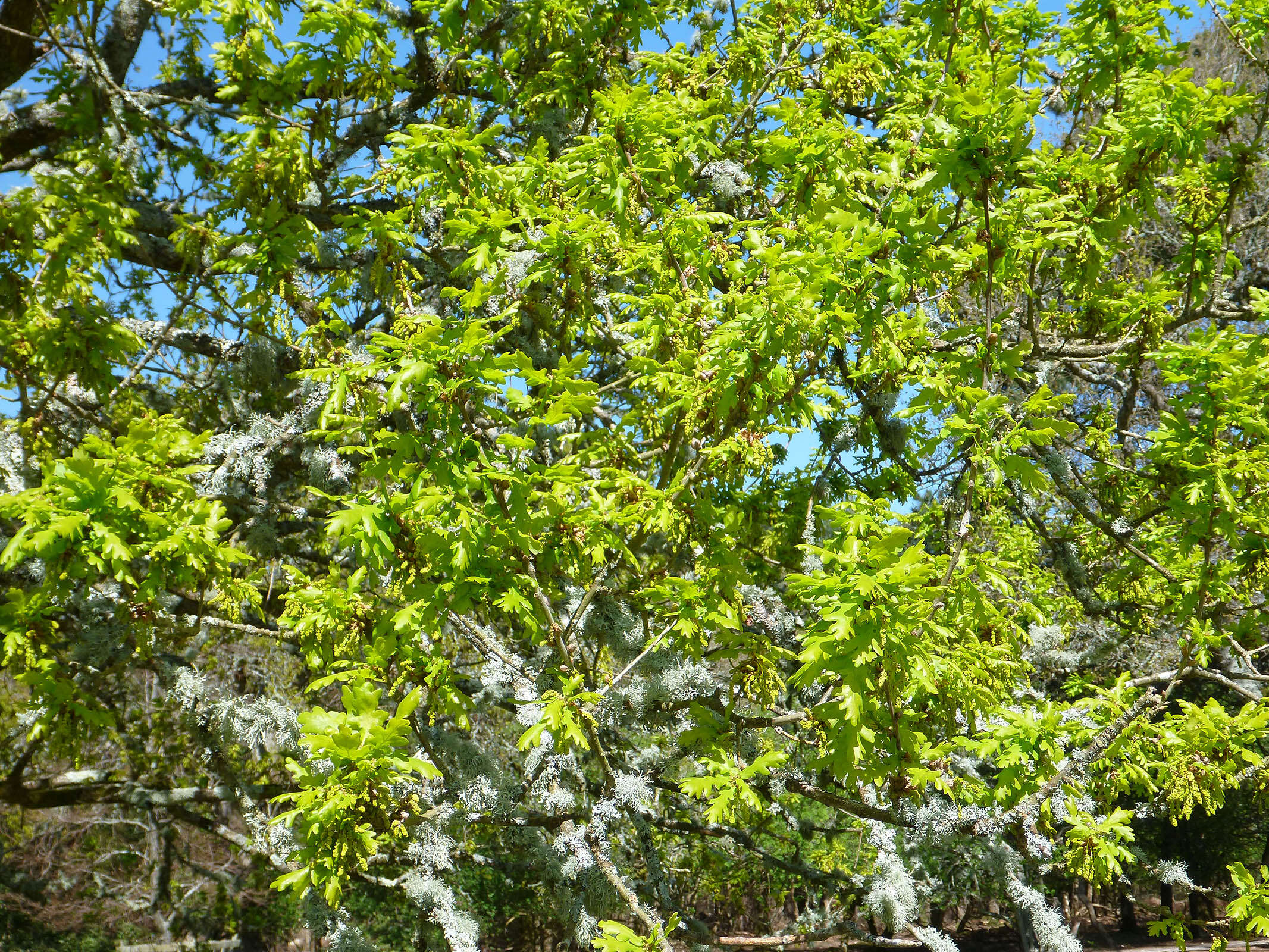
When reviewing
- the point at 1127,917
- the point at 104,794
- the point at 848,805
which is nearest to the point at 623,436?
the point at 848,805

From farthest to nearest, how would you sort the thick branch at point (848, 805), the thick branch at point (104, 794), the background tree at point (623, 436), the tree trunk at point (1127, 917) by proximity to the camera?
the tree trunk at point (1127, 917) < the thick branch at point (104, 794) < the thick branch at point (848, 805) < the background tree at point (623, 436)

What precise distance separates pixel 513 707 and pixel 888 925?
2119 millimetres

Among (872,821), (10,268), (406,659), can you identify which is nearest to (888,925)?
(872,821)

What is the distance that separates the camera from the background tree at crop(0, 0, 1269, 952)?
9.24 ft

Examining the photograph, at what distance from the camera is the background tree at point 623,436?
2816 millimetres

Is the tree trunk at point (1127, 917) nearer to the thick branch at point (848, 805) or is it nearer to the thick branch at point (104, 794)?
the thick branch at point (848, 805)

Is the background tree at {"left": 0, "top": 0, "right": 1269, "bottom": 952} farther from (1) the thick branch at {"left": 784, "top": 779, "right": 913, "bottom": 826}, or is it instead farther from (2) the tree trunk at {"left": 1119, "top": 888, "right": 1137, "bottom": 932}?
(2) the tree trunk at {"left": 1119, "top": 888, "right": 1137, "bottom": 932}

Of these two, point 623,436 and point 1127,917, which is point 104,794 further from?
point 1127,917

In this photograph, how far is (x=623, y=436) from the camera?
3979 millimetres

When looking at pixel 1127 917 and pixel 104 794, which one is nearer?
pixel 104 794

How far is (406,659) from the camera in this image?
3.06m

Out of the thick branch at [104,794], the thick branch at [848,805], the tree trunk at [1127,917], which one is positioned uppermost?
the thick branch at [104,794]

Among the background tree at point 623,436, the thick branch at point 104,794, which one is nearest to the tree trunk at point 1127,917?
the background tree at point 623,436

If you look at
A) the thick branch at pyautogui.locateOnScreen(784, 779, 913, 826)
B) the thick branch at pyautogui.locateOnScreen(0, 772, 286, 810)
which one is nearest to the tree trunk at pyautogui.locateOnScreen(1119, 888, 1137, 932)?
the thick branch at pyautogui.locateOnScreen(784, 779, 913, 826)
